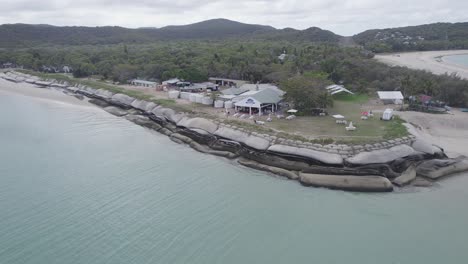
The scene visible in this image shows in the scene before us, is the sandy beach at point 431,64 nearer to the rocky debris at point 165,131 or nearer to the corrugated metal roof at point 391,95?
the corrugated metal roof at point 391,95

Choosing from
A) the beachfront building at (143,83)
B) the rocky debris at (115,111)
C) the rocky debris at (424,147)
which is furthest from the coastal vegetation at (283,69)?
the rocky debris at (115,111)

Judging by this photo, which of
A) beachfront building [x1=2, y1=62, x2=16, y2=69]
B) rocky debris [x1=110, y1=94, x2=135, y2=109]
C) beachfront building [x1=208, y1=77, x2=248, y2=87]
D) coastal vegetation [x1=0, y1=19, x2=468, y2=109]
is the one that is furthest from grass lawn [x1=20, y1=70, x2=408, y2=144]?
beachfront building [x1=2, y1=62, x2=16, y2=69]

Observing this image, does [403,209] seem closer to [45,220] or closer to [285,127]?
[285,127]

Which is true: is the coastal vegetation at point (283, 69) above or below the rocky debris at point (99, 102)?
above

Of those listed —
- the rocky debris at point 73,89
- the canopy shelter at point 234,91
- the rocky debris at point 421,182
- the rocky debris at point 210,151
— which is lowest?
the rocky debris at point 421,182

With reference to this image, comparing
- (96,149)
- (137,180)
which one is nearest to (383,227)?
(137,180)

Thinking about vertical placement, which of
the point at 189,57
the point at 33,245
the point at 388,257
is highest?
the point at 189,57

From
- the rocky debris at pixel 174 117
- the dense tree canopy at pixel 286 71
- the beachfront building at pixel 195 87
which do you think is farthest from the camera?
the beachfront building at pixel 195 87

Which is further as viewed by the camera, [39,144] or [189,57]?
[189,57]
